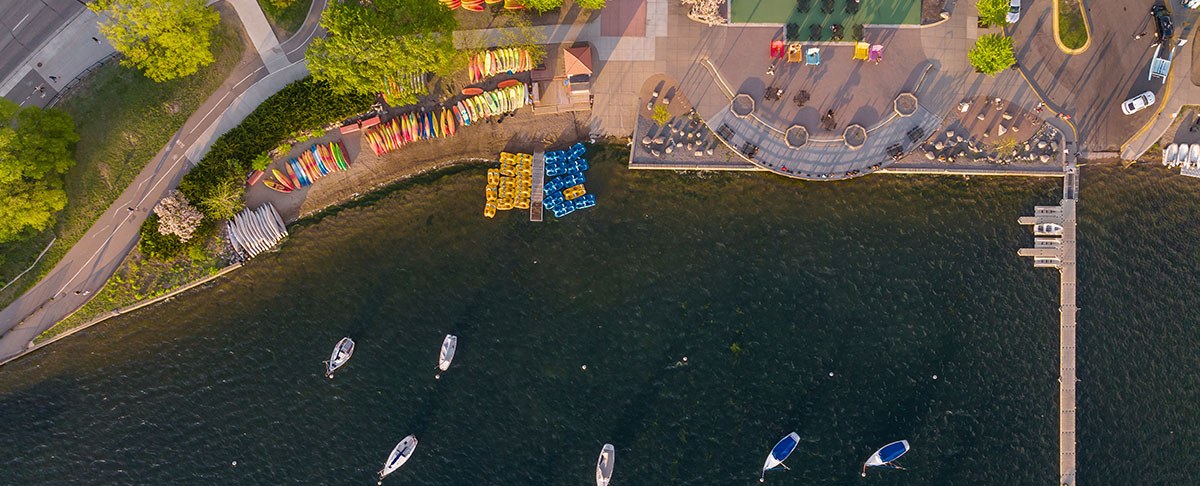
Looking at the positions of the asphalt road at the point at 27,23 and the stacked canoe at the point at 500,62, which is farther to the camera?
the asphalt road at the point at 27,23

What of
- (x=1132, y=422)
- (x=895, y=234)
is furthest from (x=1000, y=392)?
(x=895, y=234)

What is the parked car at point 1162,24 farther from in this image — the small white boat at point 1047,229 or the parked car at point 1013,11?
the small white boat at point 1047,229

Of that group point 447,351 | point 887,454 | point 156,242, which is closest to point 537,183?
point 447,351

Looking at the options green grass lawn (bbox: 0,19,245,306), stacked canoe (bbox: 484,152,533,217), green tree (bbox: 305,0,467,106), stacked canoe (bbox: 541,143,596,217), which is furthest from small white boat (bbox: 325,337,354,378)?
green grass lawn (bbox: 0,19,245,306)

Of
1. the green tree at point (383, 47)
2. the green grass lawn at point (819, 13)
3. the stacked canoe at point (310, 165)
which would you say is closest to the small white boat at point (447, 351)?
the stacked canoe at point (310, 165)

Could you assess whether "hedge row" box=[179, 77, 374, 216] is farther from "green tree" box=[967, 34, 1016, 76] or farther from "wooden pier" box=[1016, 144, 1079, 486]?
"wooden pier" box=[1016, 144, 1079, 486]
